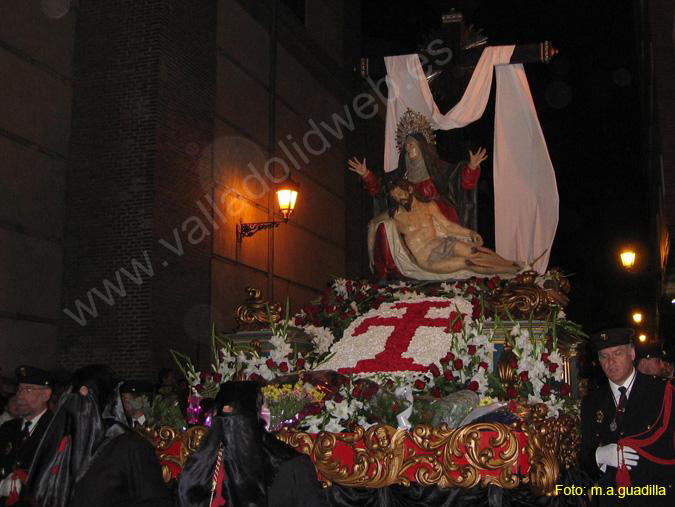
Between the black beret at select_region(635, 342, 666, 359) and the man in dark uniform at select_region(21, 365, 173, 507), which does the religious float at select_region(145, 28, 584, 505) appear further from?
the man in dark uniform at select_region(21, 365, 173, 507)

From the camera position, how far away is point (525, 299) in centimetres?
782

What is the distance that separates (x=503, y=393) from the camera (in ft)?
21.4

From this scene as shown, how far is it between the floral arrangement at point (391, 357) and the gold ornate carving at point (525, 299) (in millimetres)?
126

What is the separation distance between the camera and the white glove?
4.78 metres

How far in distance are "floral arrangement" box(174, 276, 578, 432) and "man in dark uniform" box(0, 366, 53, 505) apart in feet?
5.29

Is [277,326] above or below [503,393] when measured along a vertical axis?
above

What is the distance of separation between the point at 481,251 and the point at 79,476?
6.41 m

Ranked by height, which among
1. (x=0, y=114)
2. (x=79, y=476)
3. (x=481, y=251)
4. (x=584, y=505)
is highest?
(x=0, y=114)

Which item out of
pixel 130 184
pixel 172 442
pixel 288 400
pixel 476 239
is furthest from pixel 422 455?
pixel 130 184

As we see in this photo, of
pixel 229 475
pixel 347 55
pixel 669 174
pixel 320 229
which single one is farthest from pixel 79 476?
pixel 347 55

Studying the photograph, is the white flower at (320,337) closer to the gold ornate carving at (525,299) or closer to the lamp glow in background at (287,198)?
the gold ornate carving at (525,299)

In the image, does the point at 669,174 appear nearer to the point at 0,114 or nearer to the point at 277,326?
the point at 277,326

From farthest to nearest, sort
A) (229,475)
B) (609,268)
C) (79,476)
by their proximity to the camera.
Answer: (609,268) < (79,476) < (229,475)

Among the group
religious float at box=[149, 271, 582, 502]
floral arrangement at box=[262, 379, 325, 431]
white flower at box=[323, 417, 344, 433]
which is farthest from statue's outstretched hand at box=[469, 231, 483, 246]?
white flower at box=[323, 417, 344, 433]
